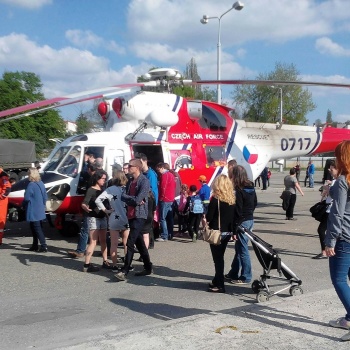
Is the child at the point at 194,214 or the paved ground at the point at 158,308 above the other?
the child at the point at 194,214

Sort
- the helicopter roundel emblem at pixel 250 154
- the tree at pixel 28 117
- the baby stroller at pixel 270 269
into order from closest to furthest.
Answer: the baby stroller at pixel 270 269
the helicopter roundel emblem at pixel 250 154
the tree at pixel 28 117

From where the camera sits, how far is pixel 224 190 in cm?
665

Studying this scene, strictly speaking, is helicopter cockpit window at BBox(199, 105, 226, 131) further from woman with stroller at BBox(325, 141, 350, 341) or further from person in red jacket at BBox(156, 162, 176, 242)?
woman with stroller at BBox(325, 141, 350, 341)

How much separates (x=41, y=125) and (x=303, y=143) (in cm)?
3232

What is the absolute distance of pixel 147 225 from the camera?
8.01m

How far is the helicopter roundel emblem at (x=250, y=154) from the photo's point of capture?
13.1m

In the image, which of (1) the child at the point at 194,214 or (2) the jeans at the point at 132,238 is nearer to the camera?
(2) the jeans at the point at 132,238

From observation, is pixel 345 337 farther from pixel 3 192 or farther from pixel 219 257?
pixel 3 192

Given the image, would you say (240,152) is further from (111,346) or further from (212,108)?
(111,346)

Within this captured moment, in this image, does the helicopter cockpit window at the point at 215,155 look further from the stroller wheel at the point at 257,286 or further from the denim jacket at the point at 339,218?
the denim jacket at the point at 339,218

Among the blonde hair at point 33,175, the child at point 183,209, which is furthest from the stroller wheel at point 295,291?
the blonde hair at point 33,175

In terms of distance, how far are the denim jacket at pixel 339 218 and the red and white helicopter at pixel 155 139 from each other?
5248mm

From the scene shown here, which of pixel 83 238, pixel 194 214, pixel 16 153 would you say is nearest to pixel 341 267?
pixel 83 238

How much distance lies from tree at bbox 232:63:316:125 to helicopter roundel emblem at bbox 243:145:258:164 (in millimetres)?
39724
